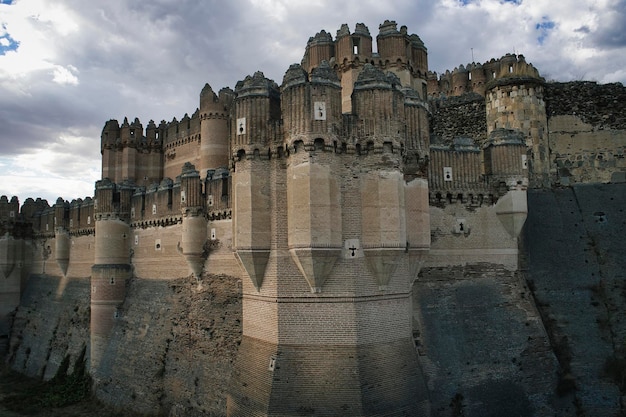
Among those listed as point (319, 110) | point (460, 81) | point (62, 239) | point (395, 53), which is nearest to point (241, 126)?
point (319, 110)

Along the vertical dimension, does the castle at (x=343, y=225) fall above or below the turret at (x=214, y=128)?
below

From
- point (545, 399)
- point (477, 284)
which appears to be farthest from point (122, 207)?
point (545, 399)

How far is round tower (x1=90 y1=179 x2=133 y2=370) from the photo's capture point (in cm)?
2805

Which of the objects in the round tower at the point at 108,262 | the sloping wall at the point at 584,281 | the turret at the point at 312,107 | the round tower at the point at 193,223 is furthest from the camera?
the round tower at the point at 108,262

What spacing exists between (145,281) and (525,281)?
1817 cm

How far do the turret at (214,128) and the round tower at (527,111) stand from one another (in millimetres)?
17898

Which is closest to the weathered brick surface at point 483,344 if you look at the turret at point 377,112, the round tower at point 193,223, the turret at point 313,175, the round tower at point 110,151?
the turret at point 313,175

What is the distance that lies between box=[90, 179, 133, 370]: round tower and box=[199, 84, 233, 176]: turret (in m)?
8.07

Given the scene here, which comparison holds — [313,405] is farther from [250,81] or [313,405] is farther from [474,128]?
[474,128]

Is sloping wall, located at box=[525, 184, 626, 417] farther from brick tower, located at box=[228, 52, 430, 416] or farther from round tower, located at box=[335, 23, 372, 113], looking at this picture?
round tower, located at box=[335, 23, 372, 113]

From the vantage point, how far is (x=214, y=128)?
3650 centimetres

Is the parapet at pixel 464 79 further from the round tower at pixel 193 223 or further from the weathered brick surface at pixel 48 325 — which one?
the weathered brick surface at pixel 48 325

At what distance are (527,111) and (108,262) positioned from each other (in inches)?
928

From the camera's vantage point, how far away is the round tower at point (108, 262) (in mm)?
28047
